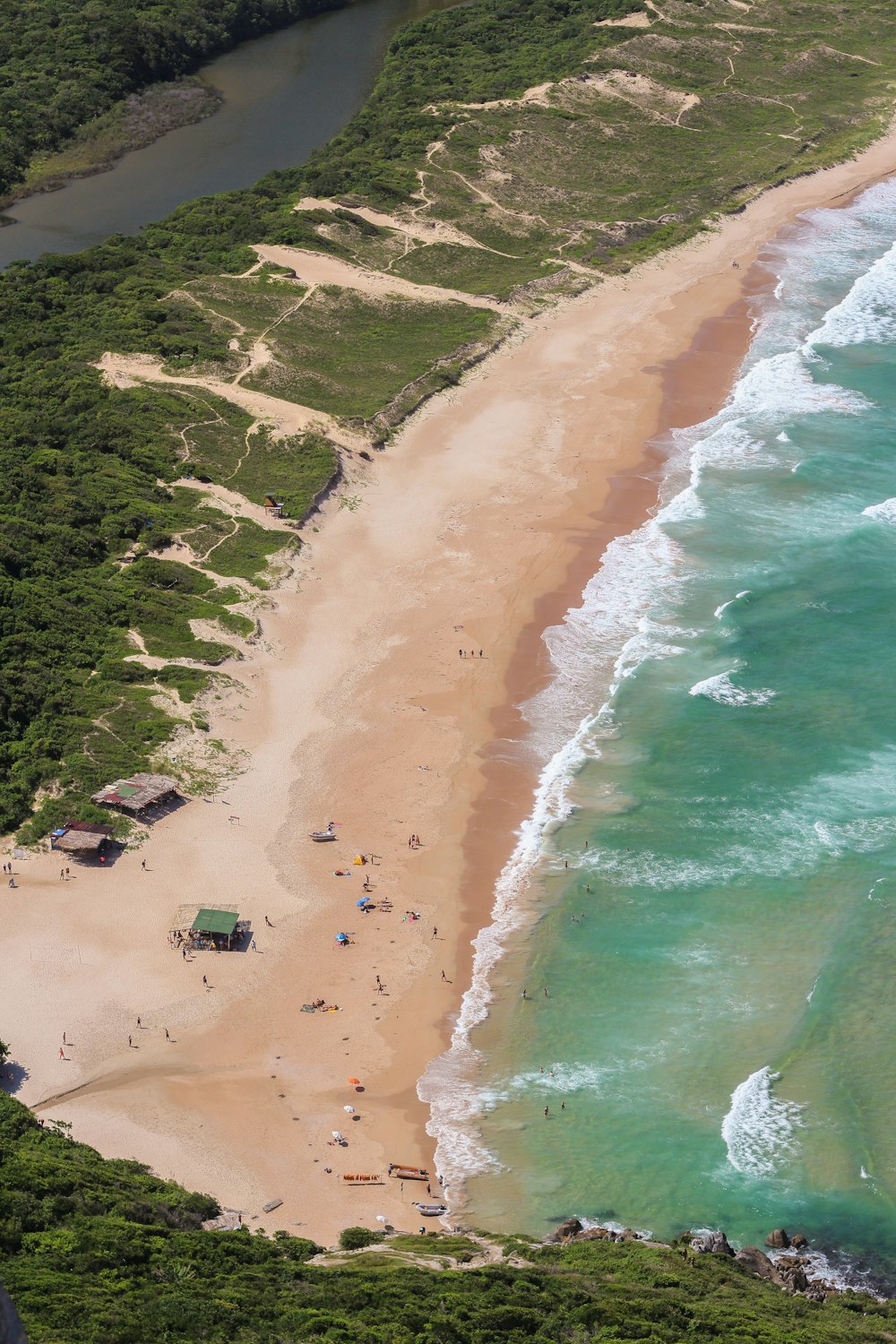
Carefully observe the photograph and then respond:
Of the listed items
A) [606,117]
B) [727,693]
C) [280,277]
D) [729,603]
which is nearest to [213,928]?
[727,693]

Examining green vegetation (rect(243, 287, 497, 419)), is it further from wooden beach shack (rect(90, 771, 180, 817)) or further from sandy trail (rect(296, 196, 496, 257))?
wooden beach shack (rect(90, 771, 180, 817))

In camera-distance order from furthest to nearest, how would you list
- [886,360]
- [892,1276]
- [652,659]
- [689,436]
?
[886,360] < [689,436] < [652,659] < [892,1276]

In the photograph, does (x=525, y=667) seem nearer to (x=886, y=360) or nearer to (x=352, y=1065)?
(x=352, y=1065)

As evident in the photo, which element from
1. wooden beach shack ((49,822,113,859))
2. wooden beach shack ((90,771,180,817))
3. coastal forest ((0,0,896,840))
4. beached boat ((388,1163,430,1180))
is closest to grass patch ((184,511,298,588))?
coastal forest ((0,0,896,840))

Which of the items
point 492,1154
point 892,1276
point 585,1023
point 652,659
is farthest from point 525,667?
point 892,1276

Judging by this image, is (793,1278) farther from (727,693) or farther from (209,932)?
(727,693)

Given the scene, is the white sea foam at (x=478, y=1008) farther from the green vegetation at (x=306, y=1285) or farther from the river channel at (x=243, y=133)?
the river channel at (x=243, y=133)

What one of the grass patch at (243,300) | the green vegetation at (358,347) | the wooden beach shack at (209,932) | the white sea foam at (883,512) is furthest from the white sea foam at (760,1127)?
the grass patch at (243,300)
